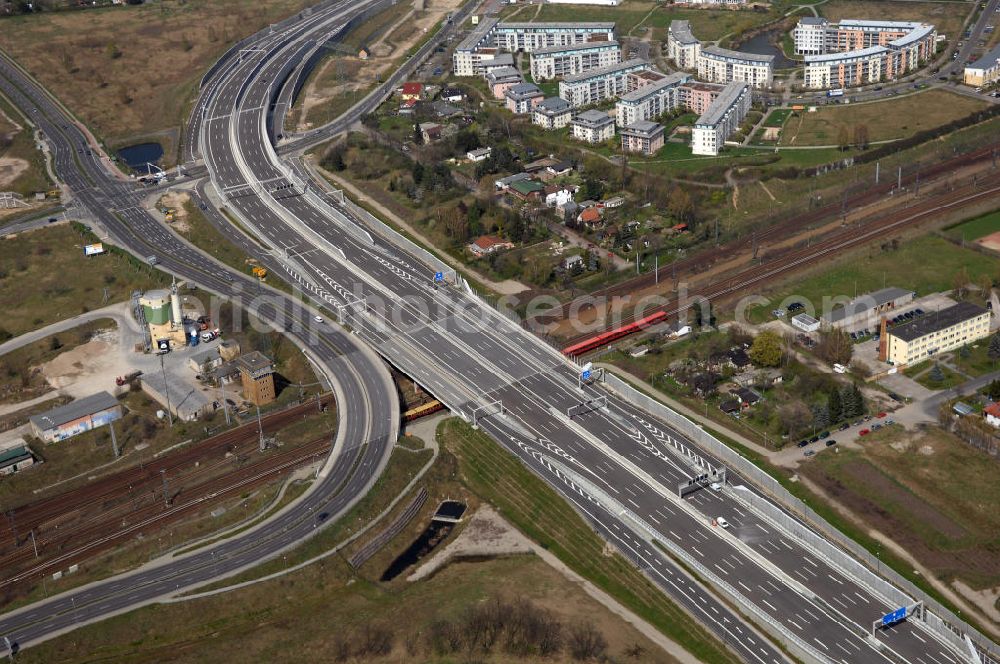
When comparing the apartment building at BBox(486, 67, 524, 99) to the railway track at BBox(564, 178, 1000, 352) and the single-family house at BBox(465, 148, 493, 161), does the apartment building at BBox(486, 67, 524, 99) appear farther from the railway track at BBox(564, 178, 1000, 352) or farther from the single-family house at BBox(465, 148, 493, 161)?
the railway track at BBox(564, 178, 1000, 352)

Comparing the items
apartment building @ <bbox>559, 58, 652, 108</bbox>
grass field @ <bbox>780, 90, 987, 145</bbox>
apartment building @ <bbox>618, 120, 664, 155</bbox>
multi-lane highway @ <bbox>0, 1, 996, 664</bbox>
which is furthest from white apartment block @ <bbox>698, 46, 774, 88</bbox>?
multi-lane highway @ <bbox>0, 1, 996, 664</bbox>

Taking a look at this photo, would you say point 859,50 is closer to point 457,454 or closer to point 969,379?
point 969,379

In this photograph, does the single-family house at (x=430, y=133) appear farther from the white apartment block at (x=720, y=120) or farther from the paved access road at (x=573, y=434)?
the white apartment block at (x=720, y=120)

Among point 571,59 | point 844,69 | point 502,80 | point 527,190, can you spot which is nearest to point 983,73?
point 844,69

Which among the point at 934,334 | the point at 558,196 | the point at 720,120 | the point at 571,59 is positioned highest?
the point at 571,59

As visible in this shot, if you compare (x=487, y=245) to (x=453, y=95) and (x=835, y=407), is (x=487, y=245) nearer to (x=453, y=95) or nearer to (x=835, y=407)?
(x=835, y=407)

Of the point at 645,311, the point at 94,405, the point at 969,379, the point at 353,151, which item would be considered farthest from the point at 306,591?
the point at 353,151

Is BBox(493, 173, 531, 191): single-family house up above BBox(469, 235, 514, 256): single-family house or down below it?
above
